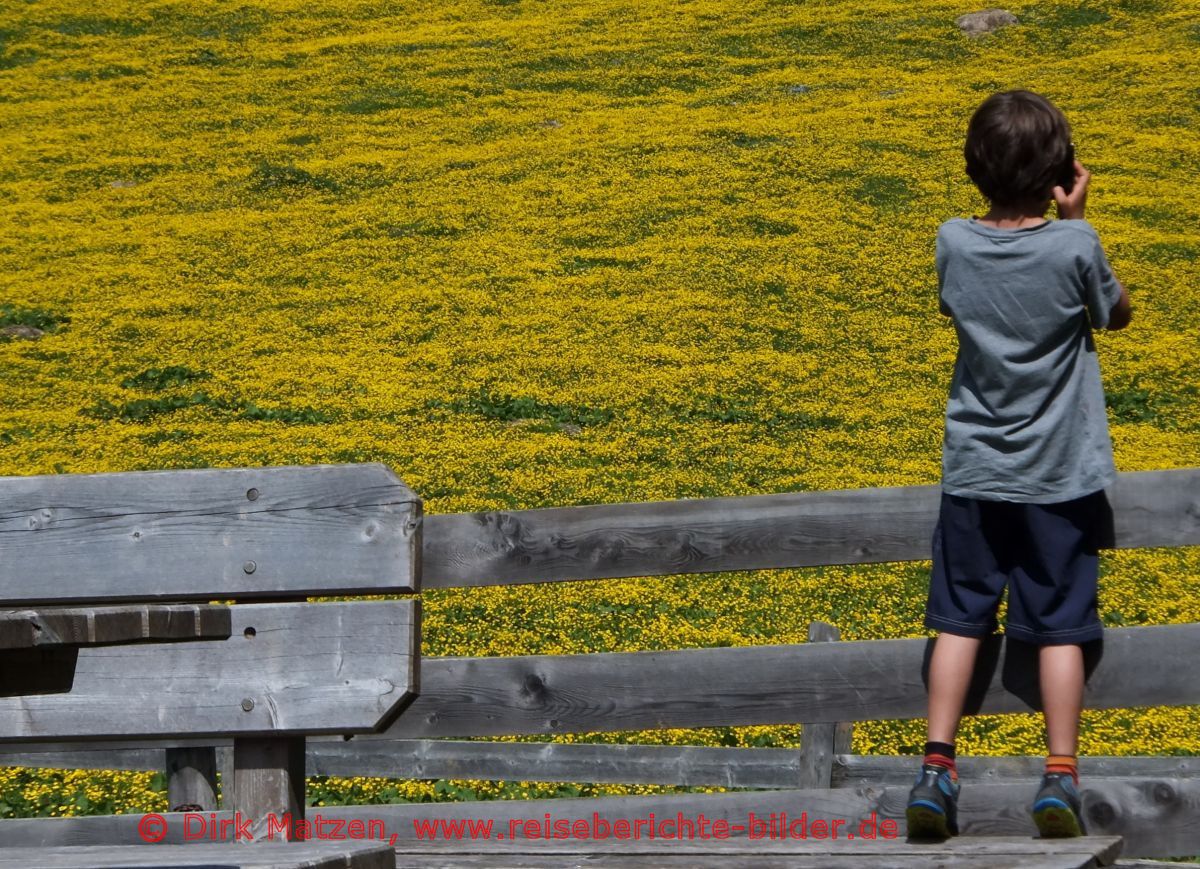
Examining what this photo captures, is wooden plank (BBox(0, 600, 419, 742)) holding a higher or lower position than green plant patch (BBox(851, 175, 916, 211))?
higher

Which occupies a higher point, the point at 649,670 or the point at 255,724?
the point at 255,724

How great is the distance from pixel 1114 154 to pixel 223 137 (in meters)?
17.6

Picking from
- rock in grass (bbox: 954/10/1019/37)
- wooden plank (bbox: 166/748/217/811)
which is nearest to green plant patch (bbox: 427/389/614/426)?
wooden plank (bbox: 166/748/217/811)

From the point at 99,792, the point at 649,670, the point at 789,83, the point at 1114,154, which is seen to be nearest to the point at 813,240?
the point at 1114,154

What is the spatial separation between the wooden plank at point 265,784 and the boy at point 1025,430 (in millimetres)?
1841

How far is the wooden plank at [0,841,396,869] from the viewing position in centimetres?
284

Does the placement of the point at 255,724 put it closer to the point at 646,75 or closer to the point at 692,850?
the point at 692,850

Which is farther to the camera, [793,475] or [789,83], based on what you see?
[789,83]

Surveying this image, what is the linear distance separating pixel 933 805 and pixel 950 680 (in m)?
0.56

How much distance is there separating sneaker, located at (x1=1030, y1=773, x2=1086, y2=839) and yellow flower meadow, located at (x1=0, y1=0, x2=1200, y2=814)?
431 cm

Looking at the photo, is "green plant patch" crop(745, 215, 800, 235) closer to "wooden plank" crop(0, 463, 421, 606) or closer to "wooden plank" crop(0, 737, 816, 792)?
"wooden plank" crop(0, 737, 816, 792)

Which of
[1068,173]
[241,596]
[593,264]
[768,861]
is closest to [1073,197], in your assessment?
[1068,173]

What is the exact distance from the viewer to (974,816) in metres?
4.61

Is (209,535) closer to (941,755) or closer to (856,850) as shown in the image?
(856,850)
